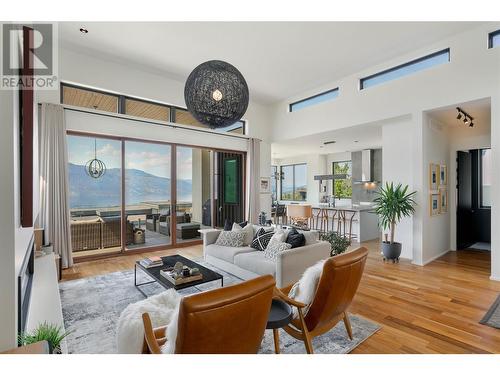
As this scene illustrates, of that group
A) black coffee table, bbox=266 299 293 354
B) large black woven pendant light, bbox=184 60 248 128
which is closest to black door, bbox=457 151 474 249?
black coffee table, bbox=266 299 293 354

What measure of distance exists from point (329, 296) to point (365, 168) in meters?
8.03

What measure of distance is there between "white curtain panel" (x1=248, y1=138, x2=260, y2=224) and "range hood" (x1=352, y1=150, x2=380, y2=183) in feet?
11.8

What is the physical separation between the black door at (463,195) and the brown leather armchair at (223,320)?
6.41 meters

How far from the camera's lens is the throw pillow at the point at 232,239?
445 cm

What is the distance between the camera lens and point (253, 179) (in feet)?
24.4

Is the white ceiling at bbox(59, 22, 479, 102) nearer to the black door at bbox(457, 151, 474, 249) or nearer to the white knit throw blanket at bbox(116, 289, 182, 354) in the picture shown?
the black door at bbox(457, 151, 474, 249)

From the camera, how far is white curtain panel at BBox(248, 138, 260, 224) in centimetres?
740

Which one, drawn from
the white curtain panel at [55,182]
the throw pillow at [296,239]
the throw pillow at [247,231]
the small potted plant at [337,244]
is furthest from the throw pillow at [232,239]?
the white curtain panel at [55,182]

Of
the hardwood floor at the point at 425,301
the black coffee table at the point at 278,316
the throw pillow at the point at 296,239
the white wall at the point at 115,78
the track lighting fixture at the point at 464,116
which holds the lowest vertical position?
the hardwood floor at the point at 425,301

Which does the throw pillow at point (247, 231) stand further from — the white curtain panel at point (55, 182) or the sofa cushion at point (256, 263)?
the white curtain panel at point (55, 182)

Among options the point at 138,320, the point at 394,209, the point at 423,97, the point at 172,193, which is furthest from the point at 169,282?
the point at 423,97
